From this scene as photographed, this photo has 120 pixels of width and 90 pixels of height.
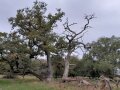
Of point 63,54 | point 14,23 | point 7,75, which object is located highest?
point 14,23

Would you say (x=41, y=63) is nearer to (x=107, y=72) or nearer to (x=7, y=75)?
(x=7, y=75)

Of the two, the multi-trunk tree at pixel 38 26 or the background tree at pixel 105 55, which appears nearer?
the multi-trunk tree at pixel 38 26

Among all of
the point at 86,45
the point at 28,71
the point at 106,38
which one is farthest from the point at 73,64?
the point at 106,38

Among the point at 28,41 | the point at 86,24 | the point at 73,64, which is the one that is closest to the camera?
the point at 28,41

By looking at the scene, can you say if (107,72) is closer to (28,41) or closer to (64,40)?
(64,40)

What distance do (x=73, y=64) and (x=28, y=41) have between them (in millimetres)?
11922

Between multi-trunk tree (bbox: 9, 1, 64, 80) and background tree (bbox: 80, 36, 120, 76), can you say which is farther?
background tree (bbox: 80, 36, 120, 76)

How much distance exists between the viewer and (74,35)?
1770 inches

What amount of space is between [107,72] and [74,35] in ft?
47.5

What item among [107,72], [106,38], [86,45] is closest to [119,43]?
[106,38]

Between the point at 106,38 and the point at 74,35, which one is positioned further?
the point at 106,38

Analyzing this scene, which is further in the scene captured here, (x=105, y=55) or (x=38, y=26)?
(x=105, y=55)

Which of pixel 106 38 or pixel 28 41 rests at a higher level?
pixel 106 38

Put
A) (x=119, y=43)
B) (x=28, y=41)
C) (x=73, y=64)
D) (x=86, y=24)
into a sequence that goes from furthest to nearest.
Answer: (x=119, y=43) < (x=73, y=64) < (x=86, y=24) < (x=28, y=41)
